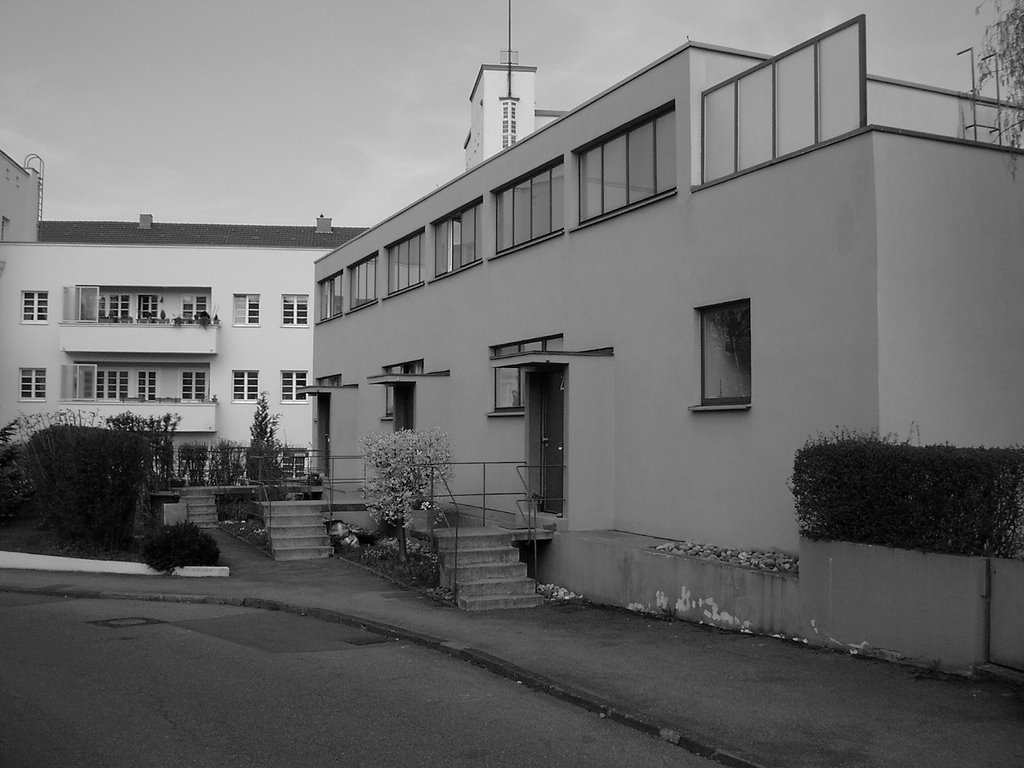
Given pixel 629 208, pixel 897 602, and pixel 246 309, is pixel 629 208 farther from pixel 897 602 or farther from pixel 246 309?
pixel 246 309

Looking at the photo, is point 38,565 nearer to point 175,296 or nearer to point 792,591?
point 792,591

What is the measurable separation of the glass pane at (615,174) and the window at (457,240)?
5.12 m

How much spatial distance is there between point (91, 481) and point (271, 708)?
11.9 metres

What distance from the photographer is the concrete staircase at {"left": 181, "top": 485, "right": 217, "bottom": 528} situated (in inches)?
992

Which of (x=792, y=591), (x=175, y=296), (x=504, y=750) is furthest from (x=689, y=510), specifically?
(x=175, y=296)

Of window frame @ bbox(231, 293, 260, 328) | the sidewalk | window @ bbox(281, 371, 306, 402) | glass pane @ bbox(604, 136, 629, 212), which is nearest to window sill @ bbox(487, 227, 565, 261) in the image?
glass pane @ bbox(604, 136, 629, 212)

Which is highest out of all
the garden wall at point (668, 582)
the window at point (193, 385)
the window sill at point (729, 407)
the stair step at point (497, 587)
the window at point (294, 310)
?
the window at point (294, 310)

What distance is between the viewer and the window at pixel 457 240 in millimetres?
21672

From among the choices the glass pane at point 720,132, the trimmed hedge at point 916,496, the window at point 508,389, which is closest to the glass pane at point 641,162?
the glass pane at point 720,132

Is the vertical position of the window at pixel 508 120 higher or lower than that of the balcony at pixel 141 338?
higher

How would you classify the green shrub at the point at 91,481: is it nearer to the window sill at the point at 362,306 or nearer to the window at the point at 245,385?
the window sill at the point at 362,306

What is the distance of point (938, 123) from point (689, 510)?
6.27 metres

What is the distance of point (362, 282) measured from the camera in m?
29.1

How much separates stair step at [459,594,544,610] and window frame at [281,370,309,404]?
111 feet
